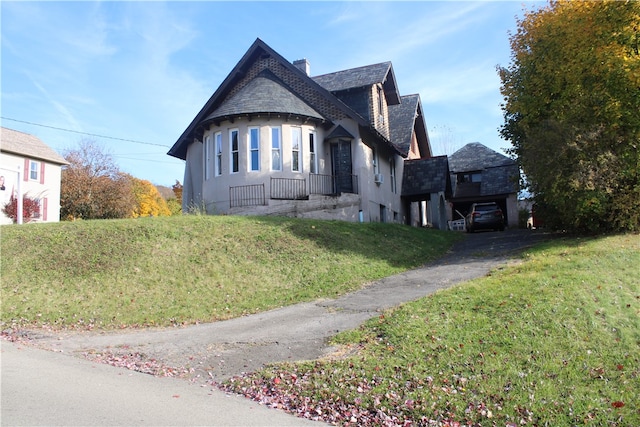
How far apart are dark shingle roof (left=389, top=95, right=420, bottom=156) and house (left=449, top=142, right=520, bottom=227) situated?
31.9ft

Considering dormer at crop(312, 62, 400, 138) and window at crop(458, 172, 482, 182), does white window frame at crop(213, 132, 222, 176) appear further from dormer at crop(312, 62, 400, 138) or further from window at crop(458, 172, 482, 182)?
window at crop(458, 172, 482, 182)

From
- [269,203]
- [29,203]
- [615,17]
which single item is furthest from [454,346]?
[29,203]

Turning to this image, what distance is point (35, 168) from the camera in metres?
33.8

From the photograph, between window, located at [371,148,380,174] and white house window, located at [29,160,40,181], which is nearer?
window, located at [371,148,380,174]

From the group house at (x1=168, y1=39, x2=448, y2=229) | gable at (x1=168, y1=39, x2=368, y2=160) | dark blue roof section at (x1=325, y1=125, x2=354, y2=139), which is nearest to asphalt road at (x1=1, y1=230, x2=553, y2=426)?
house at (x1=168, y1=39, x2=448, y2=229)

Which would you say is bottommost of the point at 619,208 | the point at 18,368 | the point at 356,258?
the point at 18,368

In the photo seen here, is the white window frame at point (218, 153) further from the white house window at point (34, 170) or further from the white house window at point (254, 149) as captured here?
the white house window at point (34, 170)

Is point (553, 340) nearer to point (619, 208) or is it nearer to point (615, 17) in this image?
point (619, 208)

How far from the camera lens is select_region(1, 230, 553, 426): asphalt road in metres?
5.69

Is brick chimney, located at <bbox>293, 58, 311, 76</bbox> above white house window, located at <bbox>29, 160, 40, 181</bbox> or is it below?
above

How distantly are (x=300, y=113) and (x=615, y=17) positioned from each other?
10.8 meters

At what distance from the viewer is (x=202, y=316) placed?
10.8 meters

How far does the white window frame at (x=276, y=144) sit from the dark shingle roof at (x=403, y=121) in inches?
364

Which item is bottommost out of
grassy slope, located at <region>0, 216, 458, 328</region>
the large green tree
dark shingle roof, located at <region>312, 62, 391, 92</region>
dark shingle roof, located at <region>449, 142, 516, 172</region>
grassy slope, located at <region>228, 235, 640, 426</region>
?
grassy slope, located at <region>228, 235, 640, 426</region>
